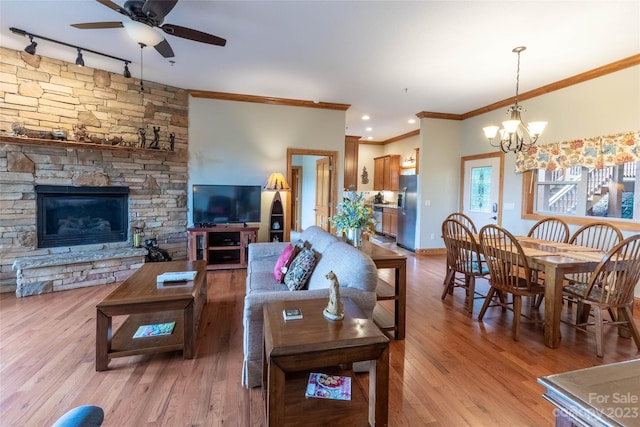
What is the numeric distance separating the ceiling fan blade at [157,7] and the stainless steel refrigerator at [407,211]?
210 inches

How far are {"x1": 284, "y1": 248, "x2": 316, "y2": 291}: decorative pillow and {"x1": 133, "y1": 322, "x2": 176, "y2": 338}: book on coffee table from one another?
1053mm

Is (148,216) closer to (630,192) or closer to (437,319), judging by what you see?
(437,319)

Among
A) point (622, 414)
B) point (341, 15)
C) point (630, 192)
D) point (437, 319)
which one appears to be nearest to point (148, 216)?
point (341, 15)

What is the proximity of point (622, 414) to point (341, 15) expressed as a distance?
10.4 ft

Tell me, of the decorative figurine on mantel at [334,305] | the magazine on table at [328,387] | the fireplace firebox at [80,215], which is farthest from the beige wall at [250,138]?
the decorative figurine on mantel at [334,305]

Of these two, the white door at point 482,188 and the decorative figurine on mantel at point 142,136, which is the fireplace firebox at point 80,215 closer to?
the decorative figurine on mantel at point 142,136

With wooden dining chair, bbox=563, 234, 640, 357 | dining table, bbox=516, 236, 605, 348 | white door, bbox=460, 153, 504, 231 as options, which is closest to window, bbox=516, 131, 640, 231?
white door, bbox=460, 153, 504, 231

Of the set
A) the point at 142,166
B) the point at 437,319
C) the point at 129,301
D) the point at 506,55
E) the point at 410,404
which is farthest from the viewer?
the point at 142,166

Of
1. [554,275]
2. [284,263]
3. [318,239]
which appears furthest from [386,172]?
[284,263]

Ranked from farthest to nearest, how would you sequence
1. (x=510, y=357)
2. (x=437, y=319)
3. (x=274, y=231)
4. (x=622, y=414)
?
(x=274, y=231) → (x=437, y=319) → (x=510, y=357) → (x=622, y=414)

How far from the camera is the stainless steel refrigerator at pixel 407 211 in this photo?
Answer: 6508mm

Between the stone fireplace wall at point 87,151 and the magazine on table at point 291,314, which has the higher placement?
the stone fireplace wall at point 87,151

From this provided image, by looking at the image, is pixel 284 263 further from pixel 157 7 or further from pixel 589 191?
pixel 589 191

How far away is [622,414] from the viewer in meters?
0.69
